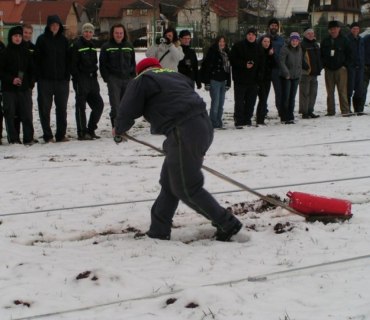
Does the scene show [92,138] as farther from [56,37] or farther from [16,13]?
[16,13]

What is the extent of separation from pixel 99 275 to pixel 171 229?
123 cm

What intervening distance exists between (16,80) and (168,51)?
8.95ft

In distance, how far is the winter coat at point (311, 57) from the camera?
12.1 m

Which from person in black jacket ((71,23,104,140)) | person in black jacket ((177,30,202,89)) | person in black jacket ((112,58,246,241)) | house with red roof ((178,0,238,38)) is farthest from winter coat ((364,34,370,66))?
house with red roof ((178,0,238,38))

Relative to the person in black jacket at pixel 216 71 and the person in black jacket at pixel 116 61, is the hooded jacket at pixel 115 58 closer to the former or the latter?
the person in black jacket at pixel 116 61

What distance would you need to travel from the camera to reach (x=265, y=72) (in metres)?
11.7

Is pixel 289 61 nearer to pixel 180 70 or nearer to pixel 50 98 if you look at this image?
pixel 180 70

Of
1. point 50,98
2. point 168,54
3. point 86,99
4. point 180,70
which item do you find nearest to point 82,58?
point 86,99

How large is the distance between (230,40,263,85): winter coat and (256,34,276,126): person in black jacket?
24 cm

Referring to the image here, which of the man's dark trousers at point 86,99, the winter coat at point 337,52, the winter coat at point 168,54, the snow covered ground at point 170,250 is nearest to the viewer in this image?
the snow covered ground at point 170,250

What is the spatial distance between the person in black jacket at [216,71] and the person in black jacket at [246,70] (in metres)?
0.17

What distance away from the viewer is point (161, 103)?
15.4ft

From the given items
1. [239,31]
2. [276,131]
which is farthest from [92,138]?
[239,31]

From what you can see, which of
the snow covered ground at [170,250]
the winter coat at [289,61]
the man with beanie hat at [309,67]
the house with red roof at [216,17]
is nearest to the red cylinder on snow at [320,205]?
the snow covered ground at [170,250]
